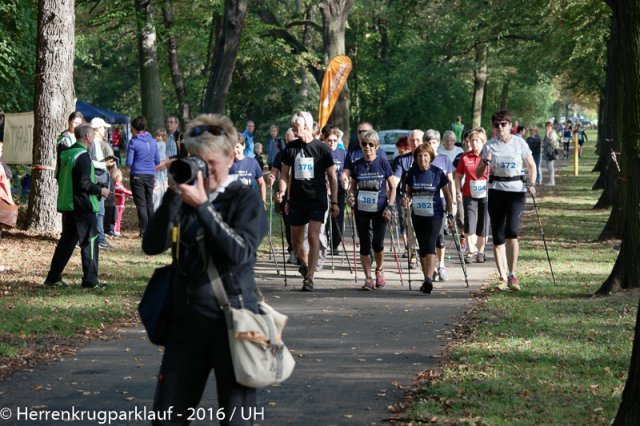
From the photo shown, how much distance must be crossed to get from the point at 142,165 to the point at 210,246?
14.9m

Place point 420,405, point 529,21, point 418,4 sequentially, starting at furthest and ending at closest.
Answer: point 418,4, point 529,21, point 420,405

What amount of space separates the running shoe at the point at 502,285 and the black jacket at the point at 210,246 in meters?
8.70

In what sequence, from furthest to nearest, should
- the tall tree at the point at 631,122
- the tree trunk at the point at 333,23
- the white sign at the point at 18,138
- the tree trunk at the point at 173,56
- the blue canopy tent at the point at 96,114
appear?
the blue canopy tent at the point at 96,114, the tree trunk at the point at 173,56, the tree trunk at the point at 333,23, the white sign at the point at 18,138, the tall tree at the point at 631,122

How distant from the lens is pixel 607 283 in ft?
42.0

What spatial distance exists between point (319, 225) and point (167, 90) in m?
51.2

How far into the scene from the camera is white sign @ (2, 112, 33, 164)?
63.9 feet

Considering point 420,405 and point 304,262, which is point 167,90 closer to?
point 304,262

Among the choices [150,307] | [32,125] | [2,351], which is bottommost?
[2,351]

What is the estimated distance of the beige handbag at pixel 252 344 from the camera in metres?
5.03

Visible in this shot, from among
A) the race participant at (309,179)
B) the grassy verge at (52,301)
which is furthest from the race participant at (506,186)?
the grassy verge at (52,301)

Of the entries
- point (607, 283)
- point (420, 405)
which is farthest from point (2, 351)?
point (607, 283)

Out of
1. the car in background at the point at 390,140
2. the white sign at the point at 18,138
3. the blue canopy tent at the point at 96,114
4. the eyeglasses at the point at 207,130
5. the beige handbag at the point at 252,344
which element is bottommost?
the beige handbag at the point at 252,344

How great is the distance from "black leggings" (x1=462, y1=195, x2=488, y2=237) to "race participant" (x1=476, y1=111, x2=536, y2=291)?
3423mm

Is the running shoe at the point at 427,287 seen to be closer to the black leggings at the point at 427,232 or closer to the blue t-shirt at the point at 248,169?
the black leggings at the point at 427,232
